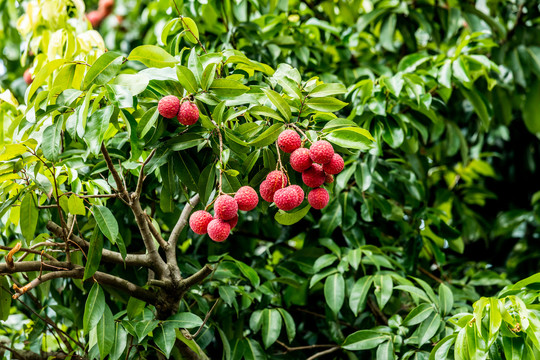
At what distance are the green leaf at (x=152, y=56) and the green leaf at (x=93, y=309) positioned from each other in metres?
0.61

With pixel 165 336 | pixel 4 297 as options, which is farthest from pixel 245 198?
pixel 4 297

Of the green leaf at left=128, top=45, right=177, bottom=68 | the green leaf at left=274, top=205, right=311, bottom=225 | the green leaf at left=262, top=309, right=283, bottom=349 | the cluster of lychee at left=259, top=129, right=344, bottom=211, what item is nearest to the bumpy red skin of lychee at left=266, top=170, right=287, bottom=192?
the cluster of lychee at left=259, top=129, right=344, bottom=211

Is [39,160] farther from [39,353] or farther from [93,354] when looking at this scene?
[39,353]

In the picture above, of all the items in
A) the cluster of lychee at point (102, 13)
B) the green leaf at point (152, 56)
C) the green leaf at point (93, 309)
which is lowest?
the green leaf at point (93, 309)

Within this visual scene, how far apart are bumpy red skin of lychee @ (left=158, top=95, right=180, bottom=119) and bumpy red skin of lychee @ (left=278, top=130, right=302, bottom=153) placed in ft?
0.79

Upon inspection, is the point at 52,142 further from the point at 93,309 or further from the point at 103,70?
the point at 93,309

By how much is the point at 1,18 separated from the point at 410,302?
93.9 inches

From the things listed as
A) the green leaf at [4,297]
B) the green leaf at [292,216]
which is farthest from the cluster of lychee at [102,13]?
the green leaf at [292,216]

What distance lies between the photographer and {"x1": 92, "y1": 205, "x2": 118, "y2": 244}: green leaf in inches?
52.9

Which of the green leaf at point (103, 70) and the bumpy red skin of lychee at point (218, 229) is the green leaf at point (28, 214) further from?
the bumpy red skin of lychee at point (218, 229)

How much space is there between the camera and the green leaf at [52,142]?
1233mm

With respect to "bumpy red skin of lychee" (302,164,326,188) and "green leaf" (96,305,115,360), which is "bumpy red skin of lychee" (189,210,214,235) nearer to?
"bumpy red skin of lychee" (302,164,326,188)

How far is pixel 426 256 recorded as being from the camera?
95.8 inches

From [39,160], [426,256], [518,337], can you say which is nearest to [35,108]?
[39,160]
